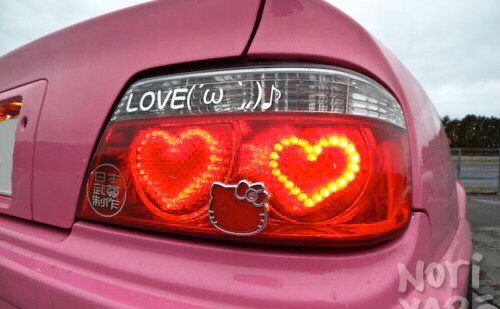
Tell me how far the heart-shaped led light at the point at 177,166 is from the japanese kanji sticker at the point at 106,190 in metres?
0.06

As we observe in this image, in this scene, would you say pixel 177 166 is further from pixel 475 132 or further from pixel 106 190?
pixel 475 132

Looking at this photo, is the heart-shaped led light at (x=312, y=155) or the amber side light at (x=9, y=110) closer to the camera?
Answer: the heart-shaped led light at (x=312, y=155)

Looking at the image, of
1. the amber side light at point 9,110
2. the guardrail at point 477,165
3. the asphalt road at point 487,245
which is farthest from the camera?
the guardrail at point 477,165

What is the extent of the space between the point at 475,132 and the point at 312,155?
172ft

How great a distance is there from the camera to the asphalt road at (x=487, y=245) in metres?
3.21

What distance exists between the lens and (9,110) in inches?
52.1

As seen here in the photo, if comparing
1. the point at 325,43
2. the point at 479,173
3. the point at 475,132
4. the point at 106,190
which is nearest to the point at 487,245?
the point at 325,43

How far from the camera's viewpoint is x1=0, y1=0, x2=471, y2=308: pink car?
75 centimetres

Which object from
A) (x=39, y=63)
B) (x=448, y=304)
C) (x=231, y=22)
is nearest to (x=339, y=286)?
(x=448, y=304)

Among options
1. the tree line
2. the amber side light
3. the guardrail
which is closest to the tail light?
the amber side light

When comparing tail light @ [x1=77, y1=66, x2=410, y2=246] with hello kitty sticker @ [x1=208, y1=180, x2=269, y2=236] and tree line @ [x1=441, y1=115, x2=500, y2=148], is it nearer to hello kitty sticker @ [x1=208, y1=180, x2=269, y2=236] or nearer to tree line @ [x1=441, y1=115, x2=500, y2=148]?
hello kitty sticker @ [x1=208, y1=180, x2=269, y2=236]

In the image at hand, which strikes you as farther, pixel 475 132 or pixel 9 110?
pixel 475 132

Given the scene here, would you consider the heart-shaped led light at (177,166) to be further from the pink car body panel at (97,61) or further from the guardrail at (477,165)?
the guardrail at (477,165)

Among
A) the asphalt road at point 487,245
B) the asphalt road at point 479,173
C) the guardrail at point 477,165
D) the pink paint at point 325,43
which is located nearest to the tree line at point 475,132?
the asphalt road at point 479,173
